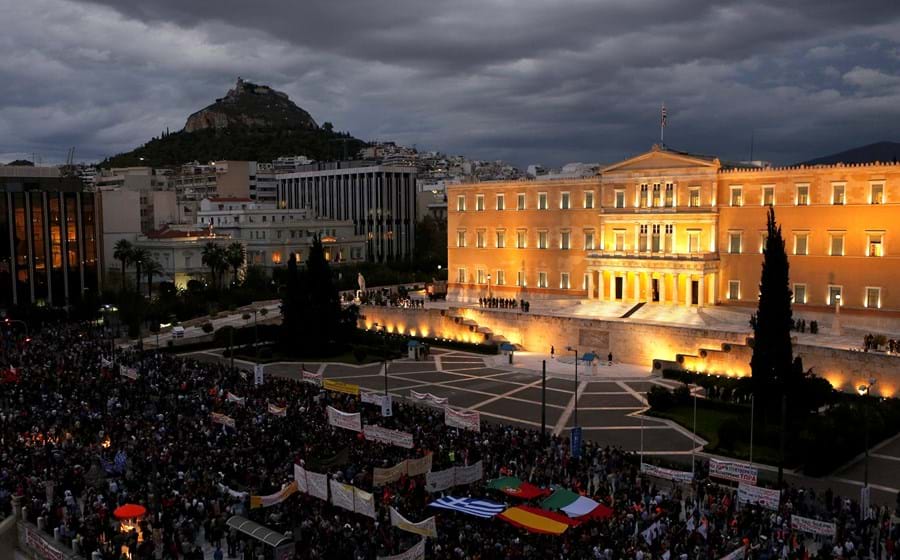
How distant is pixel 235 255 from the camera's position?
84250 millimetres

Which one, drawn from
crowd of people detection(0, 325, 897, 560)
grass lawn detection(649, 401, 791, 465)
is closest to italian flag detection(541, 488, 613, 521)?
crowd of people detection(0, 325, 897, 560)

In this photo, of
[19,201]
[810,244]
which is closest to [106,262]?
[19,201]

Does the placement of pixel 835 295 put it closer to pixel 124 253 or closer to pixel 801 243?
pixel 801 243

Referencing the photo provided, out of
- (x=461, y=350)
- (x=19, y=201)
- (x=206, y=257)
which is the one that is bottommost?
(x=461, y=350)

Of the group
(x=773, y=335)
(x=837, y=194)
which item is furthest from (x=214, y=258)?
(x=773, y=335)

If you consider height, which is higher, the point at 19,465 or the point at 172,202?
the point at 172,202

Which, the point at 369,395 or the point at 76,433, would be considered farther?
the point at 369,395

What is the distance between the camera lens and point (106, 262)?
9169cm

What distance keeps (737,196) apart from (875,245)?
10.3 m

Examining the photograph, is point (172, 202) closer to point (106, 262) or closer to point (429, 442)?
point (106, 262)

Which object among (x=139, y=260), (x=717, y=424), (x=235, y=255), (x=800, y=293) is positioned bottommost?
(x=717, y=424)

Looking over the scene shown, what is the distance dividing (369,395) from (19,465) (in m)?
14.8

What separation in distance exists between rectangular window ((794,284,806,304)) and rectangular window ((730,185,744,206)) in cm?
735

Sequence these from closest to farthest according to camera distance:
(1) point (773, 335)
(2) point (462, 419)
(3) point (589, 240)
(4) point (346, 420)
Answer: (4) point (346, 420), (2) point (462, 419), (1) point (773, 335), (3) point (589, 240)
